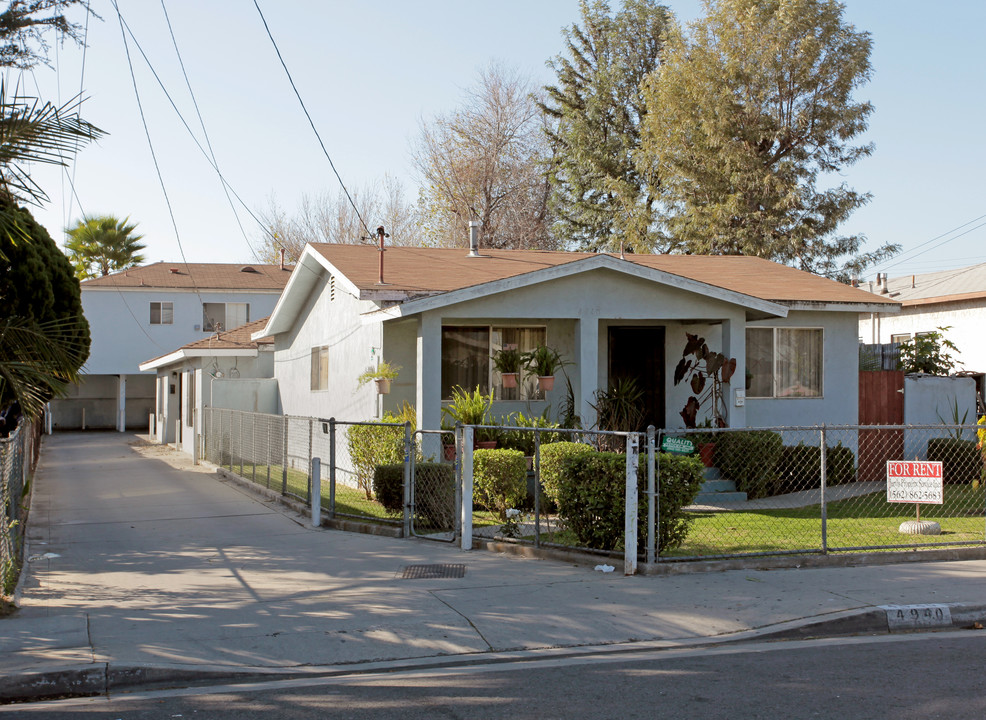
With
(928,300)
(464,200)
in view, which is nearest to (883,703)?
(928,300)

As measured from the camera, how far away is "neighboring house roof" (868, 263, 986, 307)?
24.1 meters

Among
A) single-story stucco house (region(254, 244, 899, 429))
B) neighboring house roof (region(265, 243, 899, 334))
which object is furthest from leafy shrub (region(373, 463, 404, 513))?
neighboring house roof (region(265, 243, 899, 334))

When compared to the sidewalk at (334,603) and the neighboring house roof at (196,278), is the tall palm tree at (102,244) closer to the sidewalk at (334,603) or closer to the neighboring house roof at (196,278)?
the neighboring house roof at (196,278)

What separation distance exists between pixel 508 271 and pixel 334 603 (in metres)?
9.94

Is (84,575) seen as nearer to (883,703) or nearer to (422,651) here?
(422,651)

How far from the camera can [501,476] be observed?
1202 centimetres

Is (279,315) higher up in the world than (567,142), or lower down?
lower down

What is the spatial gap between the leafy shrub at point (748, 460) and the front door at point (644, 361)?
93.3 inches

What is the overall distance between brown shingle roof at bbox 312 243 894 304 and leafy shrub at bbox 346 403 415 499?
2.01 metres

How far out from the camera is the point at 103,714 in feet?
18.2

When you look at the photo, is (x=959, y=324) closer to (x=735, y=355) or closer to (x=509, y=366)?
(x=735, y=355)

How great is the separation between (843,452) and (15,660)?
13.8 meters

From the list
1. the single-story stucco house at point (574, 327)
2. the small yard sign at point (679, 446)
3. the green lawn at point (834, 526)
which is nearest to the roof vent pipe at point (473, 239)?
the single-story stucco house at point (574, 327)

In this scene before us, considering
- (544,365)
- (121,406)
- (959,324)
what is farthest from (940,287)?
(121,406)
